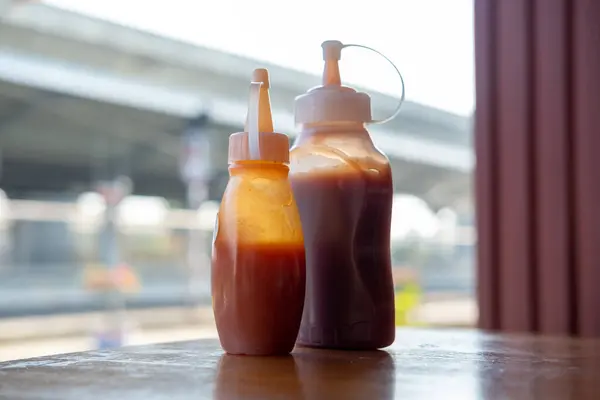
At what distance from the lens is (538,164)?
48.9 inches

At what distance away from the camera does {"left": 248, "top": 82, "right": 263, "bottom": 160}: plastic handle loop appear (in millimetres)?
513

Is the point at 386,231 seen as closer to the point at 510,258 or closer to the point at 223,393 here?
the point at 223,393

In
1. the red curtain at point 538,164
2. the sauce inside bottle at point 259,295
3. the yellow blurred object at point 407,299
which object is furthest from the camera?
the yellow blurred object at point 407,299

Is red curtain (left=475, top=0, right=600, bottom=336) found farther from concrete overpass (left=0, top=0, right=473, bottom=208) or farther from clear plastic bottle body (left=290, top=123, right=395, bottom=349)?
concrete overpass (left=0, top=0, right=473, bottom=208)

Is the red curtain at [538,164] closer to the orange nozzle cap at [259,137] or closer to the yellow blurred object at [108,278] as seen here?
the orange nozzle cap at [259,137]

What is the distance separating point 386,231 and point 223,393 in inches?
9.4

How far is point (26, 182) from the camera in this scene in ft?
22.7

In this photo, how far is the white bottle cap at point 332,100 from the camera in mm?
572

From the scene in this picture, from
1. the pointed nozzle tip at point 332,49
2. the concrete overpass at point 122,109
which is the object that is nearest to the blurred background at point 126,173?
→ the concrete overpass at point 122,109

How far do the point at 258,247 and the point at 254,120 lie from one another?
0.09 metres

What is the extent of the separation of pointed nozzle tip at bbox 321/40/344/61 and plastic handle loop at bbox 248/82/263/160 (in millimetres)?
79

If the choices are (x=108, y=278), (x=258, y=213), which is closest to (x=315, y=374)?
(x=258, y=213)

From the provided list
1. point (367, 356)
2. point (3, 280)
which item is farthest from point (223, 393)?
point (3, 280)

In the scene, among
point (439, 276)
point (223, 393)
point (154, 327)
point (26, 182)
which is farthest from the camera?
point (439, 276)
